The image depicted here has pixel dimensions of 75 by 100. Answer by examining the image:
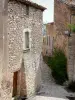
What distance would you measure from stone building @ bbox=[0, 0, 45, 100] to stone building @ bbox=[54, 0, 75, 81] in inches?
87.1

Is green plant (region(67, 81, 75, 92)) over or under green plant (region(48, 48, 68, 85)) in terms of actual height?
under

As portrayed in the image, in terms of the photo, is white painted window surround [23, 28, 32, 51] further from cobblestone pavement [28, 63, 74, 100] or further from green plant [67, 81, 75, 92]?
green plant [67, 81, 75, 92]

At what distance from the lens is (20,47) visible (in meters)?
13.9

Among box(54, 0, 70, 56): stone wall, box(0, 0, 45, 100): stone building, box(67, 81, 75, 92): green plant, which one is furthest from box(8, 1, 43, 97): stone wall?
box(54, 0, 70, 56): stone wall

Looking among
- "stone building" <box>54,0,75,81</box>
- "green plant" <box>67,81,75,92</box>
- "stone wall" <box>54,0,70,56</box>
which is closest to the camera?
"green plant" <box>67,81,75,92</box>

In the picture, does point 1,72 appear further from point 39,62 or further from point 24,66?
point 39,62

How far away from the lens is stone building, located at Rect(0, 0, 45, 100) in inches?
466

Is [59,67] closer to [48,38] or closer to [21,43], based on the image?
[21,43]

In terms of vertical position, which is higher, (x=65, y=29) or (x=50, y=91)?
(x=65, y=29)

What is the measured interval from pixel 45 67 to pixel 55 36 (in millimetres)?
2885

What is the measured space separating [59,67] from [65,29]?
278 cm

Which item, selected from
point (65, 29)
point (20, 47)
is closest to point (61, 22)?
point (65, 29)

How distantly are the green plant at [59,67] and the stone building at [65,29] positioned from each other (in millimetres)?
555

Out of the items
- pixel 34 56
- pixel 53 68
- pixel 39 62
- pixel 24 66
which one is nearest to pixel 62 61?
pixel 53 68
